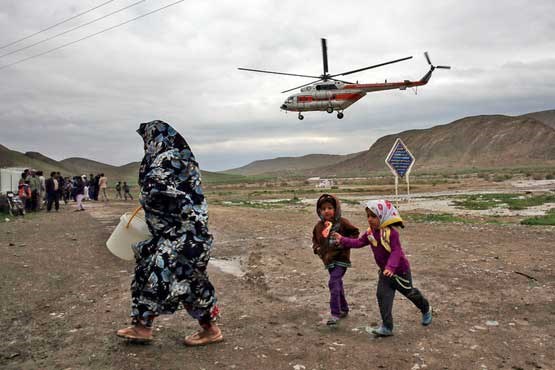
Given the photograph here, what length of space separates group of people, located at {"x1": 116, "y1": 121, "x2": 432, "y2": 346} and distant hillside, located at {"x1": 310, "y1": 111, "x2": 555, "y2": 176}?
12932cm

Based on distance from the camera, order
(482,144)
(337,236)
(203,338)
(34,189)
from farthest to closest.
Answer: (482,144) → (34,189) → (337,236) → (203,338)

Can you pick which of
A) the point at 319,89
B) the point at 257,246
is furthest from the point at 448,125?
the point at 257,246

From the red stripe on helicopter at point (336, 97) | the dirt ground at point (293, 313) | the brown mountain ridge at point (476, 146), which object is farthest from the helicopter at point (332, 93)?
the brown mountain ridge at point (476, 146)

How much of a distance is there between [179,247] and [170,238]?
11 centimetres

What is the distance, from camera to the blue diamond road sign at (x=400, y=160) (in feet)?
50.9

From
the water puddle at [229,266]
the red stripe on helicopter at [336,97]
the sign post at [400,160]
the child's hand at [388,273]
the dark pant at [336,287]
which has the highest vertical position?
the red stripe on helicopter at [336,97]

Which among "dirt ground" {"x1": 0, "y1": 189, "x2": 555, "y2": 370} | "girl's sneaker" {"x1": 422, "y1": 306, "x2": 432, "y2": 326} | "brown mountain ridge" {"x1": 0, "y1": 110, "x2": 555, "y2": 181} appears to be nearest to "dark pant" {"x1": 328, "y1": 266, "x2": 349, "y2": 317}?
"dirt ground" {"x1": 0, "y1": 189, "x2": 555, "y2": 370}

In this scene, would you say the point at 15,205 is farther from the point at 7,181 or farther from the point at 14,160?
the point at 14,160

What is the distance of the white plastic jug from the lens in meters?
4.42

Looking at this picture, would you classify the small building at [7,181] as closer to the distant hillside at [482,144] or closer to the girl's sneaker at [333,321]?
the girl's sneaker at [333,321]

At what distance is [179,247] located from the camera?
417cm

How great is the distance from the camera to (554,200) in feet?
74.6

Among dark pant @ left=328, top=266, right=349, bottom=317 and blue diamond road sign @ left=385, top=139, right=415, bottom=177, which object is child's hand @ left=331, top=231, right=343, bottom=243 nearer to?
dark pant @ left=328, top=266, right=349, bottom=317

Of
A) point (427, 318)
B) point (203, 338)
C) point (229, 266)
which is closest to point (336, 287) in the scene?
point (427, 318)
